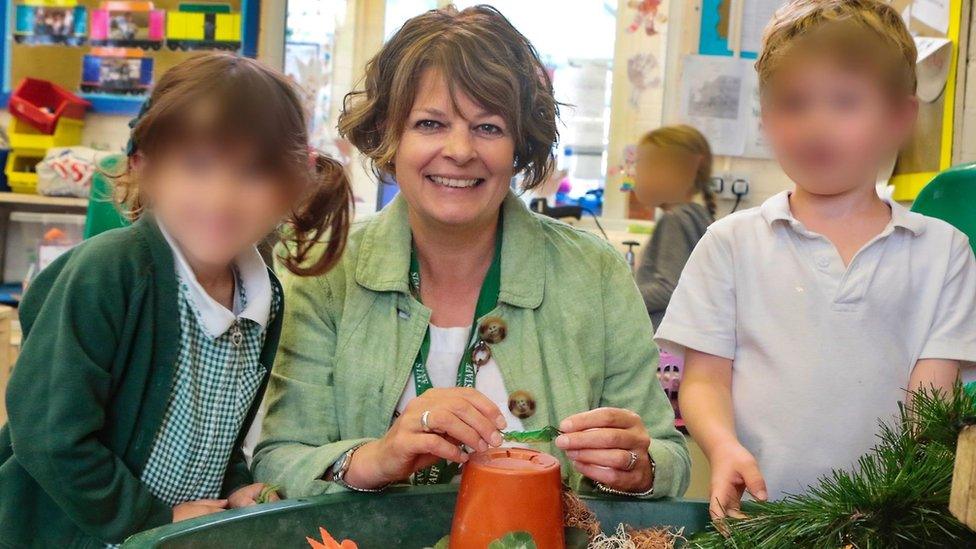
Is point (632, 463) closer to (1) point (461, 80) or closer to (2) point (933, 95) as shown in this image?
(1) point (461, 80)

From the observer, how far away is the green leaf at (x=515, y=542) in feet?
2.28

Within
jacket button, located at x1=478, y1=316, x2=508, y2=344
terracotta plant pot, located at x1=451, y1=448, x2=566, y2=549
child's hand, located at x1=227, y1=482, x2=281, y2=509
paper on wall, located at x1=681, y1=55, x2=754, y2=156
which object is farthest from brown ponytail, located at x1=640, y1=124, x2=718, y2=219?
terracotta plant pot, located at x1=451, y1=448, x2=566, y2=549

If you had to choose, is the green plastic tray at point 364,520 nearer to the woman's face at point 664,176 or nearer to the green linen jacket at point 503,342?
the green linen jacket at point 503,342

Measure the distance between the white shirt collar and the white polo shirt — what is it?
0.47 m

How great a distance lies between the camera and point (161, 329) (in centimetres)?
96

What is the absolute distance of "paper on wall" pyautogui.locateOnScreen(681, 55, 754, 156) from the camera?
3611mm

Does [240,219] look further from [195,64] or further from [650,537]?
[650,537]

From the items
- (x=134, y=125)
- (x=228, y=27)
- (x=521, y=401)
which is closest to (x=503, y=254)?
(x=521, y=401)

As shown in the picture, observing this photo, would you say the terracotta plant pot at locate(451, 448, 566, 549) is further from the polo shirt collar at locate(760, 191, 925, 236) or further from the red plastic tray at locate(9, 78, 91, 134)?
the red plastic tray at locate(9, 78, 91, 134)

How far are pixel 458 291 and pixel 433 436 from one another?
1.22 ft

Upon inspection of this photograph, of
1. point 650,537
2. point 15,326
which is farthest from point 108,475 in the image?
point 15,326

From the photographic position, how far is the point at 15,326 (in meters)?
3.32

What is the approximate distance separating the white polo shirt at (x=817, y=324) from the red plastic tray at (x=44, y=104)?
3.47m

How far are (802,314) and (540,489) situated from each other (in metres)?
0.51
